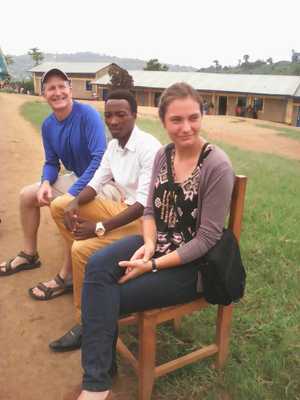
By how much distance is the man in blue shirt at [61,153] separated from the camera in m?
3.23

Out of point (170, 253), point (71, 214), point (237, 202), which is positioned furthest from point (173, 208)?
point (71, 214)

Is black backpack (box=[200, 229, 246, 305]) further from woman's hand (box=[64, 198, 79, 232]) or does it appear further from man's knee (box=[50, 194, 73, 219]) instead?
man's knee (box=[50, 194, 73, 219])

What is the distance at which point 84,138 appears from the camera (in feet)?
10.8

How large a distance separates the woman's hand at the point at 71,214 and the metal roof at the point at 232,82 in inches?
1030

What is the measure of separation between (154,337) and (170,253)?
0.44m

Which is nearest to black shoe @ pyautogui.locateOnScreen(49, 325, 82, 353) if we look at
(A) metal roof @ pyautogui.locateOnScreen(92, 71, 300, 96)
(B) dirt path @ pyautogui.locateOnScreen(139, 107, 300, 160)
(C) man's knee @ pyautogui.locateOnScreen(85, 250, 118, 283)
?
(C) man's knee @ pyautogui.locateOnScreen(85, 250, 118, 283)

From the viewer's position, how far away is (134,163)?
9.00 feet

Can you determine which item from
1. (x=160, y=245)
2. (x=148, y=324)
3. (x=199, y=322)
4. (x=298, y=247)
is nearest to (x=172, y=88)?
(x=160, y=245)

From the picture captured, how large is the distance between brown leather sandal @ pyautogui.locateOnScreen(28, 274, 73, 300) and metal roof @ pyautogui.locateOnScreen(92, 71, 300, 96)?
2595 centimetres

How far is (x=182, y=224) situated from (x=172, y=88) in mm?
713

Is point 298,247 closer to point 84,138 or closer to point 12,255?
point 84,138

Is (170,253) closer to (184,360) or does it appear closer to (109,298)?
(109,298)

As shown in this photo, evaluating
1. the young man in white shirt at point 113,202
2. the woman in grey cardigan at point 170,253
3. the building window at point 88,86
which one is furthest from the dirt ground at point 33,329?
the building window at point 88,86

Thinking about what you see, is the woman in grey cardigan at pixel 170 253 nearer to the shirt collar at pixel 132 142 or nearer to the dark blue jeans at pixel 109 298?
the dark blue jeans at pixel 109 298
